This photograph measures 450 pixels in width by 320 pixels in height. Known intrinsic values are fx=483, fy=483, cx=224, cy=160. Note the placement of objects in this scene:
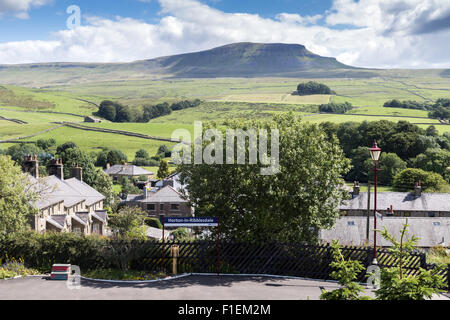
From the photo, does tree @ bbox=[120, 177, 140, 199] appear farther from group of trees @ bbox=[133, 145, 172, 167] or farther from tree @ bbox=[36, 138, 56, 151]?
tree @ bbox=[36, 138, 56, 151]

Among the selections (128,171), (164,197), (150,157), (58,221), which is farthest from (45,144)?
(58,221)

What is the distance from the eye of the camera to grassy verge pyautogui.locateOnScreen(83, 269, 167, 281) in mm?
19484

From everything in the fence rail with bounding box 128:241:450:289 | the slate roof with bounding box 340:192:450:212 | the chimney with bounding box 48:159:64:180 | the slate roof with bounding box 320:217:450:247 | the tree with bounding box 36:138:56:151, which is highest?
the fence rail with bounding box 128:241:450:289

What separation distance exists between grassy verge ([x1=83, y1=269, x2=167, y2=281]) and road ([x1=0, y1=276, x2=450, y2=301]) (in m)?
0.74

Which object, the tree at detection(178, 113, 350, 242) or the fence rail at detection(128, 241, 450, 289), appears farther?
the tree at detection(178, 113, 350, 242)

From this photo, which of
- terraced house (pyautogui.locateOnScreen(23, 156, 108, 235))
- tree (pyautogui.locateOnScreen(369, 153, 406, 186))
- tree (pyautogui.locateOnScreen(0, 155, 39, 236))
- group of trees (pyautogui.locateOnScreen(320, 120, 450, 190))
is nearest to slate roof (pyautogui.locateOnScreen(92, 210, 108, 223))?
terraced house (pyautogui.locateOnScreen(23, 156, 108, 235))

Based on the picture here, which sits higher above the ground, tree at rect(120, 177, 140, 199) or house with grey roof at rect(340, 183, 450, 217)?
house with grey roof at rect(340, 183, 450, 217)

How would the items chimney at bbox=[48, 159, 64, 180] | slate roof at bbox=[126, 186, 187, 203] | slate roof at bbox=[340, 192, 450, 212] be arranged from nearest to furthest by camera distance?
chimney at bbox=[48, 159, 64, 180], slate roof at bbox=[340, 192, 450, 212], slate roof at bbox=[126, 186, 187, 203]

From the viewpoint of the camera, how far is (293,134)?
22.8 metres

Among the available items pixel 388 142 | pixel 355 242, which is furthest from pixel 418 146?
pixel 355 242

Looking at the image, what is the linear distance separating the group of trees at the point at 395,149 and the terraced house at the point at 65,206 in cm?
6409

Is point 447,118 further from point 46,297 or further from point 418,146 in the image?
point 46,297

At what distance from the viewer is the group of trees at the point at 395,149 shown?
360 feet
